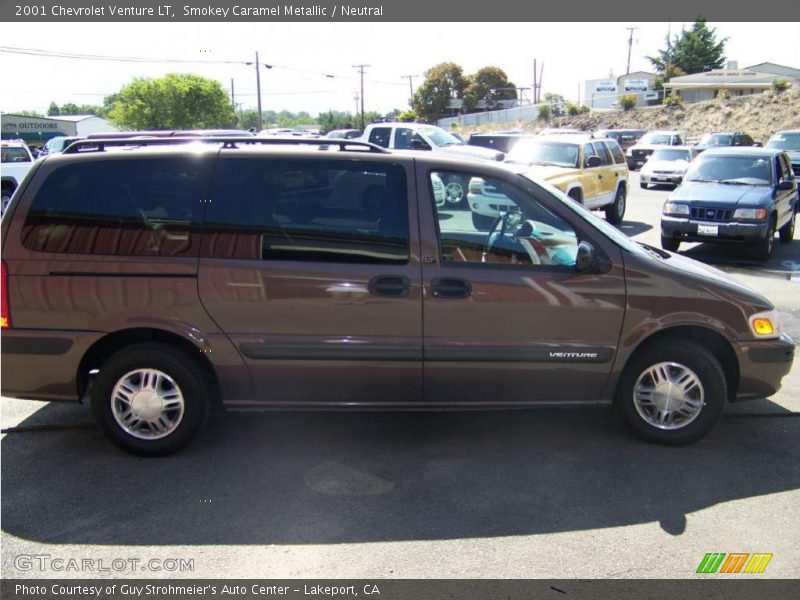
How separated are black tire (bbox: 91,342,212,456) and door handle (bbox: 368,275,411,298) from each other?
1183 millimetres

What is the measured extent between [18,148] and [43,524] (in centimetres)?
1727

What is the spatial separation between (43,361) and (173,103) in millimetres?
74976

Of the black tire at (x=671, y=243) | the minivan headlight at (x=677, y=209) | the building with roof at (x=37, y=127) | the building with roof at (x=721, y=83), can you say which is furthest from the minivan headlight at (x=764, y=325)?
the building with roof at (x=721, y=83)

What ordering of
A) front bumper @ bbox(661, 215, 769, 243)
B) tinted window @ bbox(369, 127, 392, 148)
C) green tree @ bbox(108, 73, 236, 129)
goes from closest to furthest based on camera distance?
1. front bumper @ bbox(661, 215, 769, 243)
2. tinted window @ bbox(369, 127, 392, 148)
3. green tree @ bbox(108, 73, 236, 129)

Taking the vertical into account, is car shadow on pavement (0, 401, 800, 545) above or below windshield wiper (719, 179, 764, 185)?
below

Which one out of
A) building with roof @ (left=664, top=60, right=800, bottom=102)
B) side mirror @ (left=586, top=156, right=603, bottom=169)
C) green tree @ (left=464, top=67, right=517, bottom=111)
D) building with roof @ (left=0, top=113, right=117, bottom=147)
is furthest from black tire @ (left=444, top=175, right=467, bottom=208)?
green tree @ (left=464, top=67, right=517, bottom=111)

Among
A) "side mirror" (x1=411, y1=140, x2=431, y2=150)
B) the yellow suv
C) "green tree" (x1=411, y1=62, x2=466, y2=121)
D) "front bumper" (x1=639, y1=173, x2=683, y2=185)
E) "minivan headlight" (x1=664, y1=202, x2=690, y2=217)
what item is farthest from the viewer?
"green tree" (x1=411, y1=62, x2=466, y2=121)

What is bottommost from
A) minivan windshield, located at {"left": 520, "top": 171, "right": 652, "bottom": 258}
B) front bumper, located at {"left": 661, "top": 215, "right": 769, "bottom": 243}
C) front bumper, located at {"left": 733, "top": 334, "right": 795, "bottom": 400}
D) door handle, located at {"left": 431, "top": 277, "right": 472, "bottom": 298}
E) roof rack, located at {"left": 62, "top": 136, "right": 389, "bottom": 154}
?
front bumper, located at {"left": 661, "top": 215, "right": 769, "bottom": 243}

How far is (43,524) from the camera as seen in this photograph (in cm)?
364

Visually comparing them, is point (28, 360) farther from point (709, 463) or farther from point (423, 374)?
point (709, 463)

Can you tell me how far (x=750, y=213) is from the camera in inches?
429

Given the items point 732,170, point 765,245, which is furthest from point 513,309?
Result: point 732,170

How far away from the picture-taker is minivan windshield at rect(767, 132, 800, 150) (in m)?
22.3

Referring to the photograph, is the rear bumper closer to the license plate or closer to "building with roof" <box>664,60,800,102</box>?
the license plate
